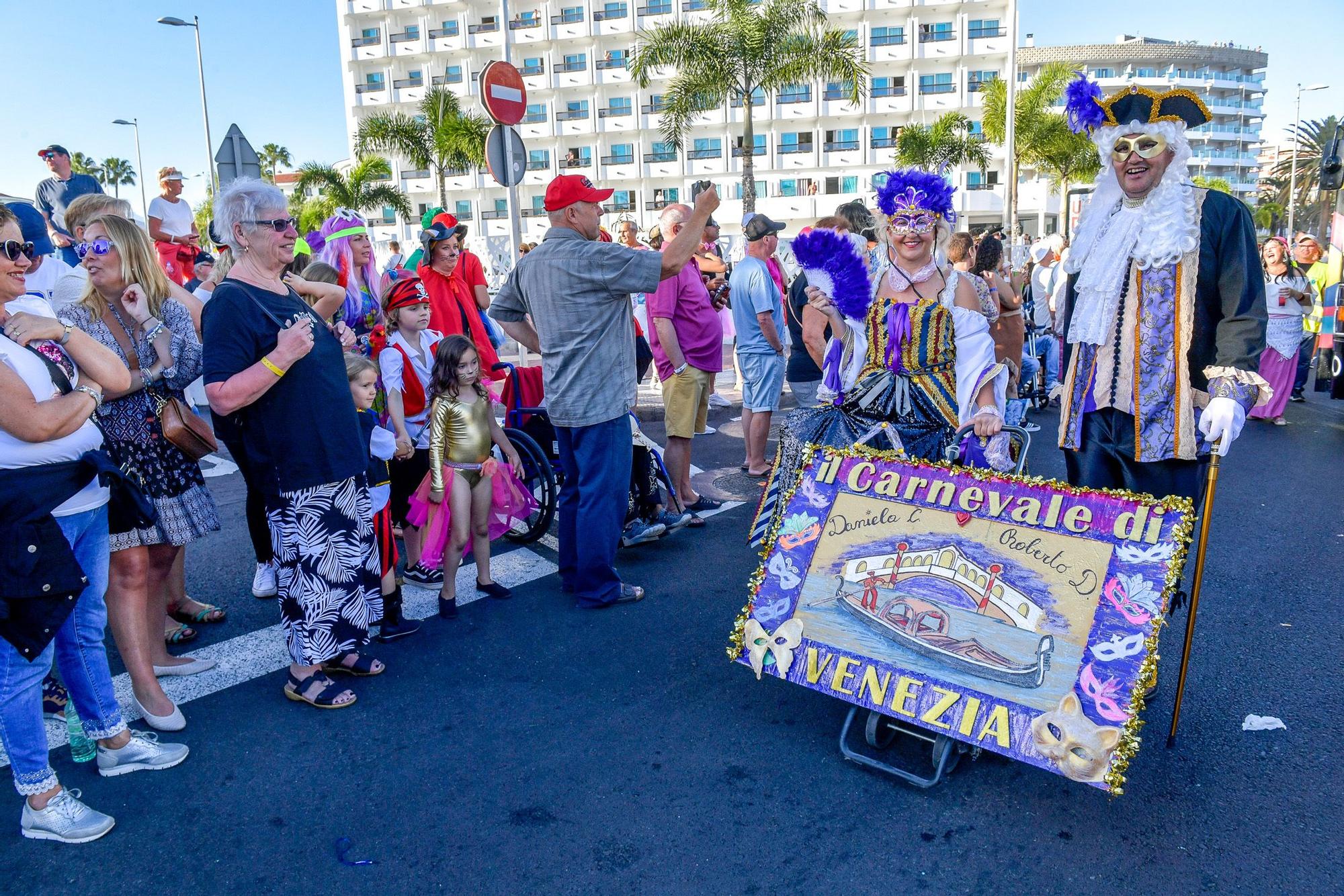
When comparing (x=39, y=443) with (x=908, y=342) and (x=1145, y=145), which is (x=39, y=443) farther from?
(x=1145, y=145)

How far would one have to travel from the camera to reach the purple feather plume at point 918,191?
377cm

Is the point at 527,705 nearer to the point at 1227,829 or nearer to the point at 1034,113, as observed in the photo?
the point at 1227,829

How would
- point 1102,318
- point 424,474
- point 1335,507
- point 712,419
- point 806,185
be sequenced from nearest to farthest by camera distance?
point 1102,318 → point 424,474 → point 1335,507 → point 712,419 → point 806,185

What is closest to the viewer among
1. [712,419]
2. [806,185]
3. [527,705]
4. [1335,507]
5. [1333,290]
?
[527,705]

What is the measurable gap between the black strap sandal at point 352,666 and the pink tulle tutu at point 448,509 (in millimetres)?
840

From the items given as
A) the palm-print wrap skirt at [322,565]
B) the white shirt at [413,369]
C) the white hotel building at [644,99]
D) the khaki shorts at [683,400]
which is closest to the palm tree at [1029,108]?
the white hotel building at [644,99]

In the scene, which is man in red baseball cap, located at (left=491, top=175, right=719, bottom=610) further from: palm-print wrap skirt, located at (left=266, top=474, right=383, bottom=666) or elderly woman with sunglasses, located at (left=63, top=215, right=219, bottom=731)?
elderly woman with sunglasses, located at (left=63, top=215, right=219, bottom=731)

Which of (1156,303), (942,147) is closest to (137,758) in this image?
(1156,303)

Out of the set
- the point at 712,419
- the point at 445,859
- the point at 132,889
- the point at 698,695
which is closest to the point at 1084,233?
the point at 698,695

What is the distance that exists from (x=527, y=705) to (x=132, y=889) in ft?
4.72

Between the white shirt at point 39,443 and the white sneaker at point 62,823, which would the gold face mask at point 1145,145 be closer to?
the white shirt at point 39,443

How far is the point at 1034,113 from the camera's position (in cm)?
3672

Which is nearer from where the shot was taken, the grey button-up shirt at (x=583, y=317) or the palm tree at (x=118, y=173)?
the grey button-up shirt at (x=583, y=317)

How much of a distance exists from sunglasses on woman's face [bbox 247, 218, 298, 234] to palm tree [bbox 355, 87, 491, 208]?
3395 centimetres
